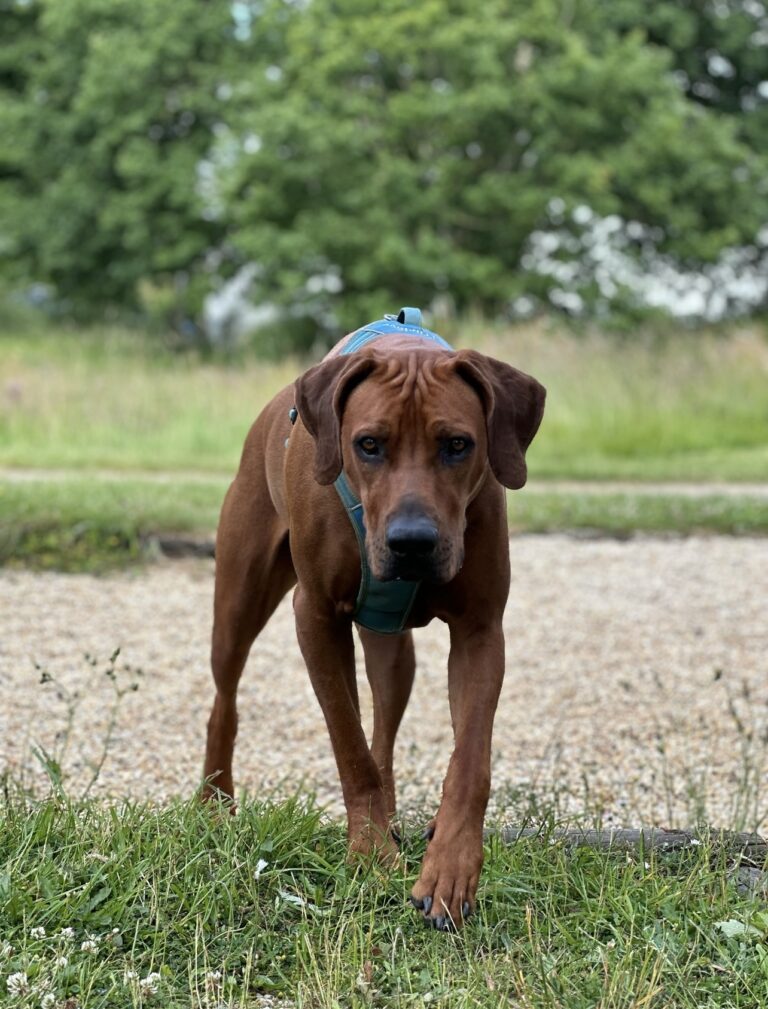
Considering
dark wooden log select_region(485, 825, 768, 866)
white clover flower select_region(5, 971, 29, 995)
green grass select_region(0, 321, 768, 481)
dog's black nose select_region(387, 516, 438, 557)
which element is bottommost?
green grass select_region(0, 321, 768, 481)

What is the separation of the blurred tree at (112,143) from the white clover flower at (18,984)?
24469 mm

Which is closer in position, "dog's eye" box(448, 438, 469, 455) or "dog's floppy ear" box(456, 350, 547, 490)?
"dog's eye" box(448, 438, 469, 455)

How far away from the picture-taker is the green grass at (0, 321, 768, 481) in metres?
13.2

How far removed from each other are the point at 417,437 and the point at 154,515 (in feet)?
19.4

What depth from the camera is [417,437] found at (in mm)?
3215

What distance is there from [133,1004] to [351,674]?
3.90 ft

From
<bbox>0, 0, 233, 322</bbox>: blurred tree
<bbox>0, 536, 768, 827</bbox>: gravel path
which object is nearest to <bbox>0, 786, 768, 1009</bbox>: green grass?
<bbox>0, 536, 768, 827</bbox>: gravel path

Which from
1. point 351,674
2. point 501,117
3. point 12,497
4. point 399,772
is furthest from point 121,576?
point 501,117

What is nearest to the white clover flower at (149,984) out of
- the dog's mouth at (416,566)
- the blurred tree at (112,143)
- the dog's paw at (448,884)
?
the dog's paw at (448,884)

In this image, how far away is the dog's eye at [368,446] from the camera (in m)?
3.26

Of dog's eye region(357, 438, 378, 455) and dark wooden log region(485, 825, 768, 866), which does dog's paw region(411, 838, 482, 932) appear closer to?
Answer: dark wooden log region(485, 825, 768, 866)

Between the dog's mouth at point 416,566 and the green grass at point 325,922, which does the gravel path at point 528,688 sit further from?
the dog's mouth at point 416,566

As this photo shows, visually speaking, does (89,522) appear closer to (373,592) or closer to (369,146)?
(373,592)

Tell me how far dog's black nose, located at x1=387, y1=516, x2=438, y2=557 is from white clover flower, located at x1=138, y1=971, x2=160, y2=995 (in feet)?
3.48
